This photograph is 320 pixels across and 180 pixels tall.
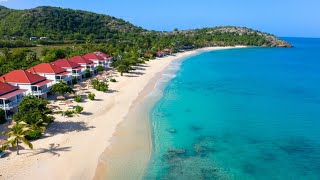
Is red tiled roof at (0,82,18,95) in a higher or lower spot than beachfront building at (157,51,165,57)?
lower

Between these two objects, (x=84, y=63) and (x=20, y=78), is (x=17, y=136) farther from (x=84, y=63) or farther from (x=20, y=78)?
(x=84, y=63)

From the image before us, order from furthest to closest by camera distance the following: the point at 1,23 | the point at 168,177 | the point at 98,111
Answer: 1. the point at 1,23
2. the point at 98,111
3. the point at 168,177

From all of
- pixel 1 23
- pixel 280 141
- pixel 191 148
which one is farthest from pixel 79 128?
pixel 1 23

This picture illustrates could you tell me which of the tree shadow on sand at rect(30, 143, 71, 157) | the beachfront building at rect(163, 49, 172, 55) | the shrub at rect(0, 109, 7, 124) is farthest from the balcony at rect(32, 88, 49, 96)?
the beachfront building at rect(163, 49, 172, 55)

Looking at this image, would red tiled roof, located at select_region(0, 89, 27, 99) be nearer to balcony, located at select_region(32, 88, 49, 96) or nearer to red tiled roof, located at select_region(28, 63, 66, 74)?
balcony, located at select_region(32, 88, 49, 96)

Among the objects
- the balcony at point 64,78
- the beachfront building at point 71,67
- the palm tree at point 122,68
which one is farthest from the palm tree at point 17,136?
the palm tree at point 122,68

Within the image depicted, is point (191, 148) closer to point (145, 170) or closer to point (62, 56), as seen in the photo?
point (145, 170)

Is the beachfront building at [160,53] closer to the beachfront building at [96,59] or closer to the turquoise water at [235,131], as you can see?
the beachfront building at [96,59]
